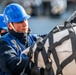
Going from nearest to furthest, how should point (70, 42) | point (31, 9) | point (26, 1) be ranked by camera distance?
point (70, 42) < point (31, 9) < point (26, 1)

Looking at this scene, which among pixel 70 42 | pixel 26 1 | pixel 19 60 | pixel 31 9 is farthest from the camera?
pixel 26 1

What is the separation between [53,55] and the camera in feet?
9.75

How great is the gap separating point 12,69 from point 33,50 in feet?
1.12

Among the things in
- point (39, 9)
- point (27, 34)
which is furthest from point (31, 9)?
point (27, 34)

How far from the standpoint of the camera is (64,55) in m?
2.95

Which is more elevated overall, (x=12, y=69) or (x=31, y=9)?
(x=12, y=69)

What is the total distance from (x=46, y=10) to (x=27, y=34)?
2046 cm

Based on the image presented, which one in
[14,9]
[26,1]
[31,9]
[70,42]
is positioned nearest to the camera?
[70,42]

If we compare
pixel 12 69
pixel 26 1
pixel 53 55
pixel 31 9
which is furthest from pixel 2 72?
pixel 26 1

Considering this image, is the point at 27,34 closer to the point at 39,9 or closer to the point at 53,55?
the point at 53,55

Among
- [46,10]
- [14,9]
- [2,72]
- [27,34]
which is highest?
[14,9]

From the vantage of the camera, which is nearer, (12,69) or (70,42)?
(70,42)

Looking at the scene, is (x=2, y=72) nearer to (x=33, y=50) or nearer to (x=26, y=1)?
(x=33, y=50)

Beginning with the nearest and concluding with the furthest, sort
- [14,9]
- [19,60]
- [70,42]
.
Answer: [70,42] → [19,60] → [14,9]
